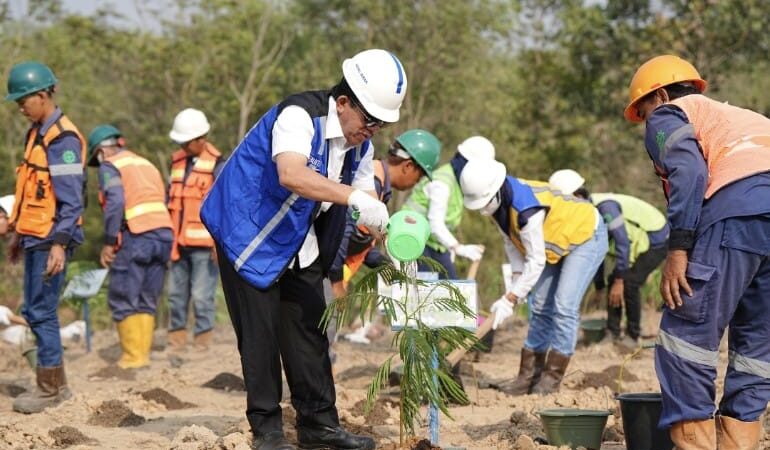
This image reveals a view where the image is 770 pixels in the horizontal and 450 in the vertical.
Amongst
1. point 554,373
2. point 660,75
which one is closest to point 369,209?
point 660,75

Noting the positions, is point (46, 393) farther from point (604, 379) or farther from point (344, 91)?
point (604, 379)

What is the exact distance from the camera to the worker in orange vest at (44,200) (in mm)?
7180

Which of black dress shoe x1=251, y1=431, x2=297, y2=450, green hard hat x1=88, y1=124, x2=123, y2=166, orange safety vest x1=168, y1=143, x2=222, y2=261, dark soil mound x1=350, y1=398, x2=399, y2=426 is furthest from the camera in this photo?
orange safety vest x1=168, y1=143, x2=222, y2=261

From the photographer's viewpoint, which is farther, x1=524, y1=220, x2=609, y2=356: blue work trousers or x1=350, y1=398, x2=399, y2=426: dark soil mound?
x1=524, y1=220, x2=609, y2=356: blue work trousers

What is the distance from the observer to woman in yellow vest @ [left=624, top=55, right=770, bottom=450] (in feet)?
14.8

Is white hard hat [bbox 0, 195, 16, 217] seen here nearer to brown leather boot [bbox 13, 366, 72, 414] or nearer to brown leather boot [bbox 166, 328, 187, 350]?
brown leather boot [bbox 13, 366, 72, 414]

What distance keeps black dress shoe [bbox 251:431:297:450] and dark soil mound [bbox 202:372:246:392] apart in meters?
3.29

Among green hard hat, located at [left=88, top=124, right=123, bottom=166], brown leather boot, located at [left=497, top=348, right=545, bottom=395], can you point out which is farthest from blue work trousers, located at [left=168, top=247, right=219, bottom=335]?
brown leather boot, located at [left=497, top=348, right=545, bottom=395]

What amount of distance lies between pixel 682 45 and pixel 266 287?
1252 centimetres

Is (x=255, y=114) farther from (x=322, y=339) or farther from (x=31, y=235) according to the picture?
(x=322, y=339)

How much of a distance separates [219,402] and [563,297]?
254cm

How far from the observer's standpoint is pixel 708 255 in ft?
14.8

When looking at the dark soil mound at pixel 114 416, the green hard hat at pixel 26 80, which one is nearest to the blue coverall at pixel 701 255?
the dark soil mound at pixel 114 416

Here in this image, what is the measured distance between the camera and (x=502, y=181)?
7.03 metres
